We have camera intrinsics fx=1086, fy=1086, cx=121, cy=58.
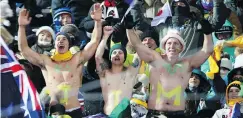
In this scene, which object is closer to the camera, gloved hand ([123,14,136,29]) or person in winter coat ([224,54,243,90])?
gloved hand ([123,14,136,29])

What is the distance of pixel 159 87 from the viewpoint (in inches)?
514

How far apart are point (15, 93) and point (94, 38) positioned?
3.76 meters

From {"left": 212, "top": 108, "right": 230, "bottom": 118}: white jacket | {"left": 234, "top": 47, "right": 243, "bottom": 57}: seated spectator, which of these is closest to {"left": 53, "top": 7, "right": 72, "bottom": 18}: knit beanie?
{"left": 234, "top": 47, "right": 243, "bottom": 57}: seated spectator

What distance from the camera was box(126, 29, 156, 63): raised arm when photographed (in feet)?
43.1

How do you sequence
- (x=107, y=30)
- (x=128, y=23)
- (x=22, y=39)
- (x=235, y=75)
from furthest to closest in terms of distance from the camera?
(x=235, y=75)
(x=107, y=30)
(x=128, y=23)
(x=22, y=39)

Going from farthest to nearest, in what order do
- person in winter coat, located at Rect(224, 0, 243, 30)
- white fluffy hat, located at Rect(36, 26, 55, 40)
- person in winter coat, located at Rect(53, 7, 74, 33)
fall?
person in winter coat, located at Rect(224, 0, 243, 30), person in winter coat, located at Rect(53, 7, 74, 33), white fluffy hat, located at Rect(36, 26, 55, 40)

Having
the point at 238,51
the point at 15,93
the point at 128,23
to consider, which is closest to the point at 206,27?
the point at 128,23

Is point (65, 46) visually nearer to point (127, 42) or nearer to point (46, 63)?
point (46, 63)

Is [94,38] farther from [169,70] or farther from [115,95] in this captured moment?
[169,70]

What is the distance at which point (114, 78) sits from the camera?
43.5 ft

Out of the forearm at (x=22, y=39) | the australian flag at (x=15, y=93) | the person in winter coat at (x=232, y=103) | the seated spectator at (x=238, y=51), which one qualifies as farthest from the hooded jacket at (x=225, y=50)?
the australian flag at (x=15, y=93)

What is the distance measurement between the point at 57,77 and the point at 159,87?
1.24m

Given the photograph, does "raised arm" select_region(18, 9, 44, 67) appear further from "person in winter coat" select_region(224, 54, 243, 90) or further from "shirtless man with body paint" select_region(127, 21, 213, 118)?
"person in winter coat" select_region(224, 54, 243, 90)

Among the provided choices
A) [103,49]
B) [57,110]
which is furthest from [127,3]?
[57,110]
